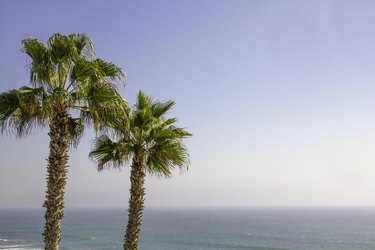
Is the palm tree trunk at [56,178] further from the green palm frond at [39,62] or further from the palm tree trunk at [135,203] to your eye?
the palm tree trunk at [135,203]

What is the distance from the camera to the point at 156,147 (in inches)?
631

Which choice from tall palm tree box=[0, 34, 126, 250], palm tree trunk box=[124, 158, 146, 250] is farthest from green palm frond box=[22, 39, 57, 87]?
palm tree trunk box=[124, 158, 146, 250]

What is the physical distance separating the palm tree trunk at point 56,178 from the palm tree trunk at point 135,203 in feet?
12.1

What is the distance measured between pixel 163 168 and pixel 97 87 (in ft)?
15.3

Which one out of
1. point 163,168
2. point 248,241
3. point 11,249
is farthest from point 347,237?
point 163,168

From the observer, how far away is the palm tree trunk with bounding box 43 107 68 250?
12.1m

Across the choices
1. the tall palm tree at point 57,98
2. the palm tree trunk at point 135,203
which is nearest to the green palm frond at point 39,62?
the tall palm tree at point 57,98

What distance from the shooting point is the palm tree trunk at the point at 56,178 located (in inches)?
478

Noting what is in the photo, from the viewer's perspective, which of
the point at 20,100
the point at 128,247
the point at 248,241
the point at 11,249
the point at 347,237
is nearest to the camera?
the point at 20,100

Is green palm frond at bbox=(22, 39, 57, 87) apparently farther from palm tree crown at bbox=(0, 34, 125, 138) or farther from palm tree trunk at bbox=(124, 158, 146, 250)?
palm tree trunk at bbox=(124, 158, 146, 250)

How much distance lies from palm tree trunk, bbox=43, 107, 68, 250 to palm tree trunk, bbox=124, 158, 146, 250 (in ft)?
12.1

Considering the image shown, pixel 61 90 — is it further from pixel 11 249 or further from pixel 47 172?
pixel 11 249

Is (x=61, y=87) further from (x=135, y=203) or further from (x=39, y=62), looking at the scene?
(x=135, y=203)

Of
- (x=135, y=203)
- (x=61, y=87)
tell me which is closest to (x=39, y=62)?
(x=61, y=87)
